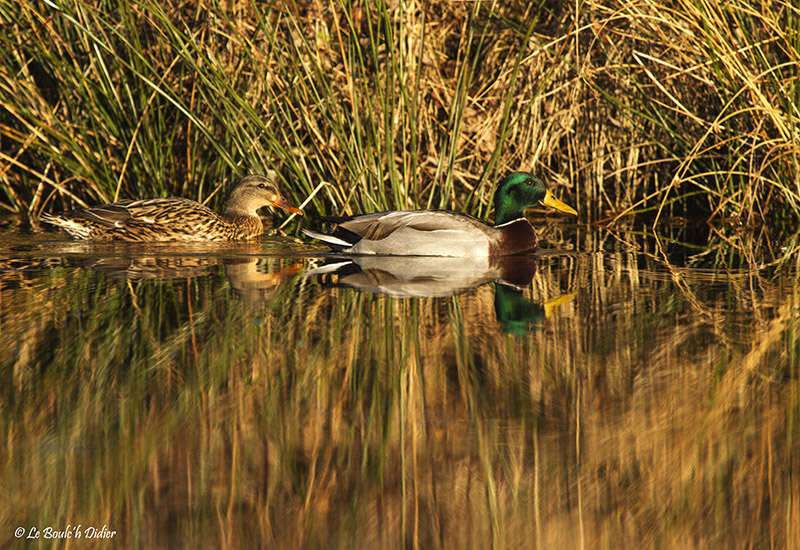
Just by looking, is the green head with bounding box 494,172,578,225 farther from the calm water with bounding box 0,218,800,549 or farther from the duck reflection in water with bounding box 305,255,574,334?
the calm water with bounding box 0,218,800,549

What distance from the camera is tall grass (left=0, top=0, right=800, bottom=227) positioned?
732 cm

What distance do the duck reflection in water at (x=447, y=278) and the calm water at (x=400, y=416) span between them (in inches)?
2.0

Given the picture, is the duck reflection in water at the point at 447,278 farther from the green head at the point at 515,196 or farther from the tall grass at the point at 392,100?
the tall grass at the point at 392,100

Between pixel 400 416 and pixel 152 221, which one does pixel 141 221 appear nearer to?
pixel 152 221

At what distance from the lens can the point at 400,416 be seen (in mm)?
3297

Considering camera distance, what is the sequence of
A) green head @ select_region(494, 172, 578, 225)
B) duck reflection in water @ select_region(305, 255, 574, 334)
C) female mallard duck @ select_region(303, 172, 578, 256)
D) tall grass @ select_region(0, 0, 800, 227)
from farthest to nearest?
green head @ select_region(494, 172, 578, 225), tall grass @ select_region(0, 0, 800, 227), female mallard duck @ select_region(303, 172, 578, 256), duck reflection in water @ select_region(305, 255, 574, 334)

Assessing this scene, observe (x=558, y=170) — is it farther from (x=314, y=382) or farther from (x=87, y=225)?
(x=314, y=382)

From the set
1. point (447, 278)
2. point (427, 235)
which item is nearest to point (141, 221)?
point (427, 235)

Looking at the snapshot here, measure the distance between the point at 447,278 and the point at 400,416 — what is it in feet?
9.60

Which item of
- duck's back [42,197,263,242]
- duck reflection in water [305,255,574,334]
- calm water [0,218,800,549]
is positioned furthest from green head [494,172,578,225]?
duck's back [42,197,263,242]

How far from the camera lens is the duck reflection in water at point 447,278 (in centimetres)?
507

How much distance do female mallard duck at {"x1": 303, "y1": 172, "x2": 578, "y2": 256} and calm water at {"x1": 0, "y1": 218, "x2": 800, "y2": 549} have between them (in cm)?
136

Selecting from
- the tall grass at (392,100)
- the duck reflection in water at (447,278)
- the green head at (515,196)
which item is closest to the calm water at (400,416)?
the duck reflection in water at (447,278)

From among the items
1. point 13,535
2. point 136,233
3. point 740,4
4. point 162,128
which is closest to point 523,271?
point 740,4
